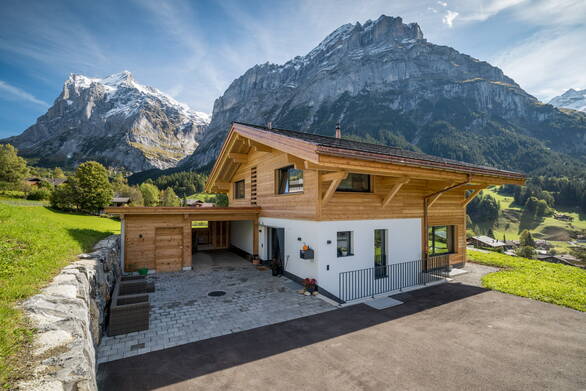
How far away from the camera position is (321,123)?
390ft

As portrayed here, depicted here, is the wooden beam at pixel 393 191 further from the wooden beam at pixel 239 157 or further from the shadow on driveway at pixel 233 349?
the wooden beam at pixel 239 157

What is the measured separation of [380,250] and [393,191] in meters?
2.43

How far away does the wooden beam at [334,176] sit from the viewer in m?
7.77

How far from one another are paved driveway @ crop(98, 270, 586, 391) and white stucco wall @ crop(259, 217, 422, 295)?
5.83 feet

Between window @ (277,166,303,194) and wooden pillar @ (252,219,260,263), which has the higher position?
window @ (277,166,303,194)

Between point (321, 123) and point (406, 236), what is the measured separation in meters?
114

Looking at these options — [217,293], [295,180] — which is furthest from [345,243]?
[217,293]

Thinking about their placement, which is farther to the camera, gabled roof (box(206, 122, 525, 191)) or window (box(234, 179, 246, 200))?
window (box(234, 179, 246, 200))

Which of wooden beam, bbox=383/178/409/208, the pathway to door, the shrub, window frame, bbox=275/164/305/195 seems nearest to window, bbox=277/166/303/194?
window frame, bbox=275/164/305/195

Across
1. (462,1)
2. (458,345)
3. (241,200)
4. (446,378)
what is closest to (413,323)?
(458,345)

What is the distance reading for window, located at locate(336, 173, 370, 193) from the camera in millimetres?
9469

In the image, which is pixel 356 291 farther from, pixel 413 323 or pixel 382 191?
pixel 382 191

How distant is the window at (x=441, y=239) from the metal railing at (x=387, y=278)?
547mm

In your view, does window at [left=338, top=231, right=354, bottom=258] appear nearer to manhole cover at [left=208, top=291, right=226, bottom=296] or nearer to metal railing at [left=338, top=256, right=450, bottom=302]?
metal railing at [left=338, top=256, right=450, bottom=302]
